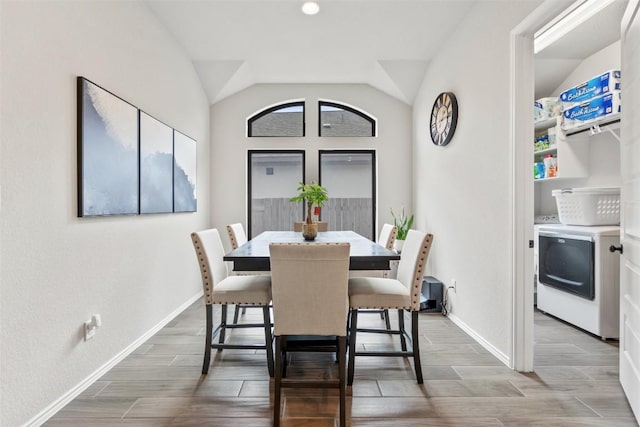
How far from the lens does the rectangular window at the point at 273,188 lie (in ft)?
15.5

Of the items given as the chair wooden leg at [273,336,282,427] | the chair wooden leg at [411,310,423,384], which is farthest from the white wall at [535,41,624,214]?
the chair wooden leg at [273,336,282,427]

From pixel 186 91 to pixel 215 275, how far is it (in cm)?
226

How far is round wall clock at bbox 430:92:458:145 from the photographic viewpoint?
311cm

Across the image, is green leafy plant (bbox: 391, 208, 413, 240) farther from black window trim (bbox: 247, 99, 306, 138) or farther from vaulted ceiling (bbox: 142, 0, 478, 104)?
black window trim (bbox: 247, 99, 306, 138)

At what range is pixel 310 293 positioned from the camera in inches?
68.2

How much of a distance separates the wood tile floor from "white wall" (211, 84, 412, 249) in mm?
2293

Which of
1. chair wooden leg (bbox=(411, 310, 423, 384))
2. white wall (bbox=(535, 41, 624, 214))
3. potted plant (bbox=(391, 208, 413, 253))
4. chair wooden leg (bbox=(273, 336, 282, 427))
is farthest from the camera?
potted plant (bbox=(391, 208, 413, 253))

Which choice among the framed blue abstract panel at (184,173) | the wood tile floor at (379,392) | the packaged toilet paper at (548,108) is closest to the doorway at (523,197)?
the wood tile floor at (379,392)

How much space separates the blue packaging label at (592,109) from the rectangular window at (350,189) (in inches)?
87.9

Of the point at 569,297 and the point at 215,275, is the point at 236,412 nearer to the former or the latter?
the point at 215,275

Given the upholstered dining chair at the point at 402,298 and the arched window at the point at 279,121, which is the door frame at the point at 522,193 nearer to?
the upholstered dining chair at the point at 402,298

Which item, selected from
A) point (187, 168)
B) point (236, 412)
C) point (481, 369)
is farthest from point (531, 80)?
point (187, 168)

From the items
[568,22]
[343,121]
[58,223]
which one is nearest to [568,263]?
[568,22]

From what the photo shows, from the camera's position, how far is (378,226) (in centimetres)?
464
